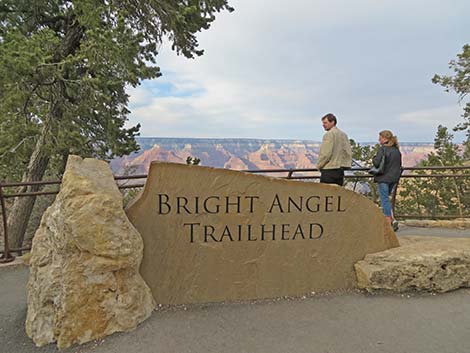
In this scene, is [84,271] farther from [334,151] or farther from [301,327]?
[334,151]

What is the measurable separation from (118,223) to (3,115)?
6.82 m

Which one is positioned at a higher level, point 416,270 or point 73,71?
point 73,71

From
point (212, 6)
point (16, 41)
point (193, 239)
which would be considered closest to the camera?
point (193, 239)

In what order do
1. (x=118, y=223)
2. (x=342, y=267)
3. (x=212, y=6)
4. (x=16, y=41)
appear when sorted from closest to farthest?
(x=118, y=223), (x=342, y=267), (x=16, y=41), (x=212, y=6)

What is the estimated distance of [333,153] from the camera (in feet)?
14.7

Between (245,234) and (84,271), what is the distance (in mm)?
1565

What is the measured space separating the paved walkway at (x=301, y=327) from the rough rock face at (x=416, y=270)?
0.35 feet

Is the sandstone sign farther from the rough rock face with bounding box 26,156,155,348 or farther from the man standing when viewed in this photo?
the man standing

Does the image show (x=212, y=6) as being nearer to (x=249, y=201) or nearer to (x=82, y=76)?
(x=82, y=76)

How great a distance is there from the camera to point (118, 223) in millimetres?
2912

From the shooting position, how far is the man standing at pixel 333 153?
446 cm

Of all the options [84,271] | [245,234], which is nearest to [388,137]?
[245,234]

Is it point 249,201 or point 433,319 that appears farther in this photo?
point 249,201

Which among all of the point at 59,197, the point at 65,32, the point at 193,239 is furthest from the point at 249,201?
the point at 65,32
